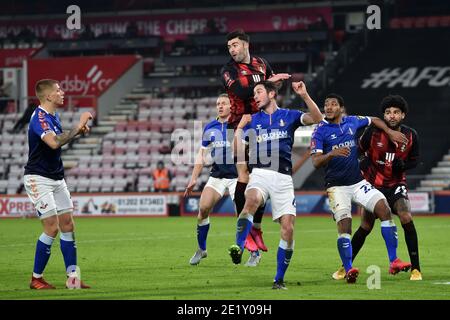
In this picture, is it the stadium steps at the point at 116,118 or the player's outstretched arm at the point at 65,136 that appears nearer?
the player's outstretched arm at the point at 65,136

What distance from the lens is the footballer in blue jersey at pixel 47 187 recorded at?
42.0 feet

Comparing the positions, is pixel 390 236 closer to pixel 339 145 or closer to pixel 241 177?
pixel 339 145

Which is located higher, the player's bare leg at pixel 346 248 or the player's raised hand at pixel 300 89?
the player's raised hand at pixel 300 89

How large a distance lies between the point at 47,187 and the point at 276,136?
9.44 feet

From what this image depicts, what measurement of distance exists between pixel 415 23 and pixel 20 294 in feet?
122

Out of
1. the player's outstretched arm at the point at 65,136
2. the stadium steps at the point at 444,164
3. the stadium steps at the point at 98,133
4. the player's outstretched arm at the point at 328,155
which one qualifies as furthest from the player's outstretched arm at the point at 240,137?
the stadium steps at the point at 98,133

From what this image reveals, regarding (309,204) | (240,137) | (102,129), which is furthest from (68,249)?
(102,129)

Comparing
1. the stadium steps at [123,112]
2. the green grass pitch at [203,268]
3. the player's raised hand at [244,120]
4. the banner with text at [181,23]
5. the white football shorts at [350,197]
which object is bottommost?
the green grass pitch at [203,268]

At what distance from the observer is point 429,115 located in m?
40.4

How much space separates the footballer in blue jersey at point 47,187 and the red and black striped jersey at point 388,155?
428 cm

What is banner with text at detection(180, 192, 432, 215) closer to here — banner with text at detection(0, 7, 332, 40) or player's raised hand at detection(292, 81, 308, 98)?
banner with text at detection(0, 7, 332, 40)

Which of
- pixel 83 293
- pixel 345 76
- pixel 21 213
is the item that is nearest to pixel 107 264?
pixel 83 293

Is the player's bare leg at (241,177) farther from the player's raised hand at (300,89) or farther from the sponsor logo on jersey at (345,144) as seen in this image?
the player's raised hand at (300,89)

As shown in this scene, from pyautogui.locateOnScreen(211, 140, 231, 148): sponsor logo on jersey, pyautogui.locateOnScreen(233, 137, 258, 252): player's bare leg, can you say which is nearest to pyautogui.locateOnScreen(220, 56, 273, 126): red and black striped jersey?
pyautogui.locateOnScreen(233, 137, 258, 252): player's bare leg
